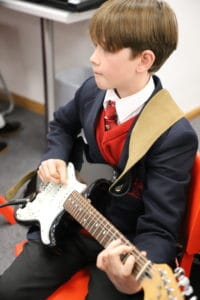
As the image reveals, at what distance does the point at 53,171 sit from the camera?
3.58 ft

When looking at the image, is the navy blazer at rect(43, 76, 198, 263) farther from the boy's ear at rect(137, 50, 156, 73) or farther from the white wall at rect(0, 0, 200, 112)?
the white wall at rect(0, 0, 200, 112)

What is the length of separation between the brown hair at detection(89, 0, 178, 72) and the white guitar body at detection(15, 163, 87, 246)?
0.34 meters

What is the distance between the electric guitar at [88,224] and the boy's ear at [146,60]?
0.31 m

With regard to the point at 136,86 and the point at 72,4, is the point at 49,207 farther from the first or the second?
the point at 72,4

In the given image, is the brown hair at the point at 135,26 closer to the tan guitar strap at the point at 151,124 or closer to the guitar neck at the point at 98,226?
the tan guitar strap at the point at 151,124

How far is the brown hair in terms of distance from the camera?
0.89 metres

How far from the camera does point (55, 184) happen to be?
1086mm

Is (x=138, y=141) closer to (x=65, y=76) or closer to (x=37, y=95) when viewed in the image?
(x=65, y=76)

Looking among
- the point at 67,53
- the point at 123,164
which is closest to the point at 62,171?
the point at 123,164

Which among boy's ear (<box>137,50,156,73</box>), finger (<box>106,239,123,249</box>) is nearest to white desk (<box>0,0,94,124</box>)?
boy's ear (<box>137,50,156,73</box>)

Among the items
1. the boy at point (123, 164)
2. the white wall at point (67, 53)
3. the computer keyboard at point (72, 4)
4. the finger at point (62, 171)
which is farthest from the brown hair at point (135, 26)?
the white wall at point (67, 53)

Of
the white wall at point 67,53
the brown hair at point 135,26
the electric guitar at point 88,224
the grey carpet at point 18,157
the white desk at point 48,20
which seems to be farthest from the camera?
the white wall at point 67,53

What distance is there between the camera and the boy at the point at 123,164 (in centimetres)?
90

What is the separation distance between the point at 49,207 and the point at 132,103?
1.06ft
